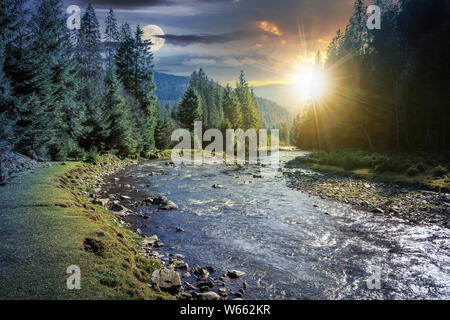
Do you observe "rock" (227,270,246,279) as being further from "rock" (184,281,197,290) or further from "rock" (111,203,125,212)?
"rock" (111,203,125,212)

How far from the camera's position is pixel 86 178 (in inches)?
→ 729

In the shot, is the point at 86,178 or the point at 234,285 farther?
the point at 86,178

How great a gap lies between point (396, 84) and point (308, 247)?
35.9 m

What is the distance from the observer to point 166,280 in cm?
612

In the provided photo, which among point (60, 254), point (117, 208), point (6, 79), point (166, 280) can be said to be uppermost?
point (6, 79)

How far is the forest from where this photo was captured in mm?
16031

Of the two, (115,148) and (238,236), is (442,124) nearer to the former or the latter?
(238,236)

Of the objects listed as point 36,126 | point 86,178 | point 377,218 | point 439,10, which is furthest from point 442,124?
point 36,126

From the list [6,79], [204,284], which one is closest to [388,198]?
[204,284]

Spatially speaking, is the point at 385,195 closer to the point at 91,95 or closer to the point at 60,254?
the point at 60,254

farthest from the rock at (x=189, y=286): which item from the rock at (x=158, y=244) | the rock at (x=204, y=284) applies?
the rock at (x=158, y=244)

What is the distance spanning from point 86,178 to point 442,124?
126ft

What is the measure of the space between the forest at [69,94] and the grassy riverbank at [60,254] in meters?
8.86

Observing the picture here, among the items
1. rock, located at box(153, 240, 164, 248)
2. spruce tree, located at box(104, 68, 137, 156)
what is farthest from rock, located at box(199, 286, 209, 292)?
spruce tree, located at box(104, 68, 137, 156)
